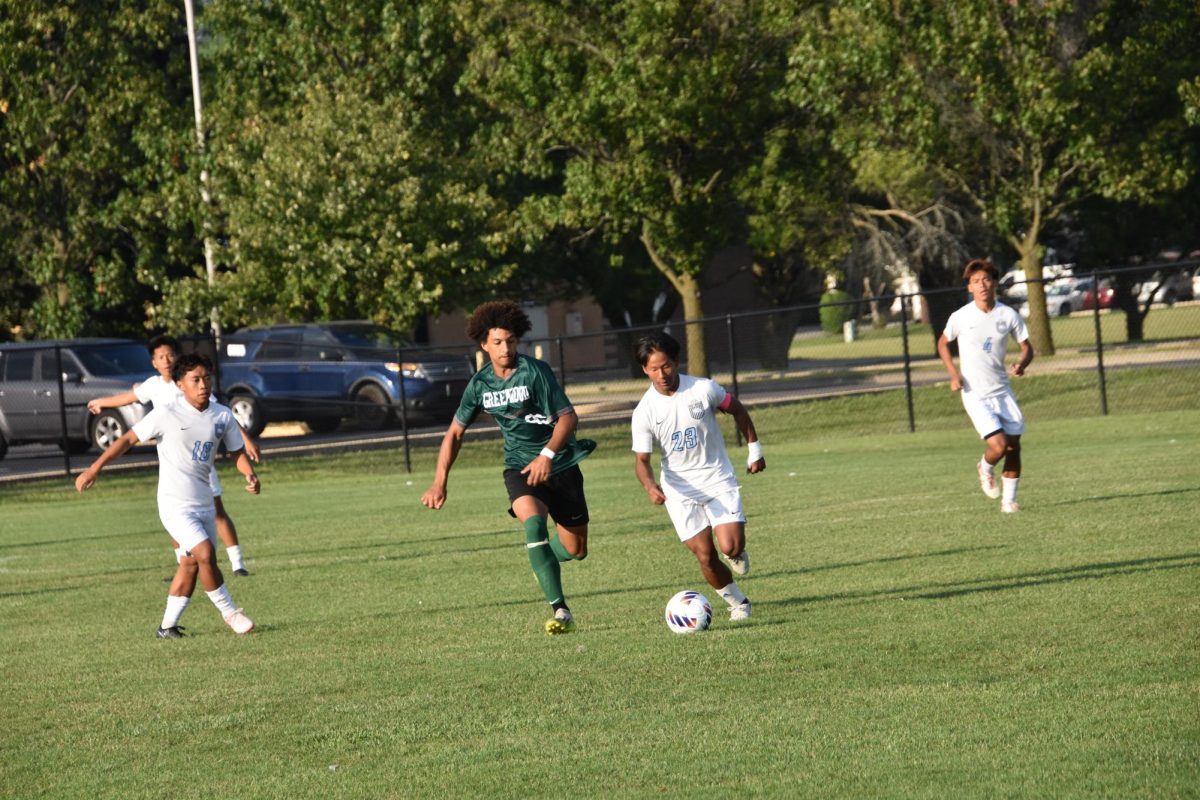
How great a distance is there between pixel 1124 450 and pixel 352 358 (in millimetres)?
13766

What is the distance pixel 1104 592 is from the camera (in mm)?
9547

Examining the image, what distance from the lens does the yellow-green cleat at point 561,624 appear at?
9.50 m

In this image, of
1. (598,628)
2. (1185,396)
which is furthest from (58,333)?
(598,628)

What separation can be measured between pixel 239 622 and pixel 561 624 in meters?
2.23

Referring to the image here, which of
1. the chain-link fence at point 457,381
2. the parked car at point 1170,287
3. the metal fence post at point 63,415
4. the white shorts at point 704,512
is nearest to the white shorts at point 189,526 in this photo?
the white shorts at point 704,512

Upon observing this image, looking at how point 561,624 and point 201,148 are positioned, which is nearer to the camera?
point 561,624

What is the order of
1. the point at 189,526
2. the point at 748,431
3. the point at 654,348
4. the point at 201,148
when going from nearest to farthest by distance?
the point at 654,348 → the point at 748,431 → the point at 189,526 → the point at 201,148

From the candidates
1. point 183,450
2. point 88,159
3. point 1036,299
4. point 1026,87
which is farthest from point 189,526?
point 88,159

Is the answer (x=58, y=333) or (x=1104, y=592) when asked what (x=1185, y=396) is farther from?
(x=58, y=333)

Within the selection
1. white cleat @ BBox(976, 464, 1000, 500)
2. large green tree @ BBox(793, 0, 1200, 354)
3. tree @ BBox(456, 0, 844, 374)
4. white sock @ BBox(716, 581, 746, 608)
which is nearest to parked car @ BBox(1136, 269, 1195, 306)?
large green tree @ BBox(793, 0, 1200, 354)

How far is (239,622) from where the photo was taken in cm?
1040

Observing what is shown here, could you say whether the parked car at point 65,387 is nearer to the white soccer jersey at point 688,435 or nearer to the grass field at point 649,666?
the grass field at point 649,666

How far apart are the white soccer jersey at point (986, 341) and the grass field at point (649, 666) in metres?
1.13

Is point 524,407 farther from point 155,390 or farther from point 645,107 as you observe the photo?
point 645,107
